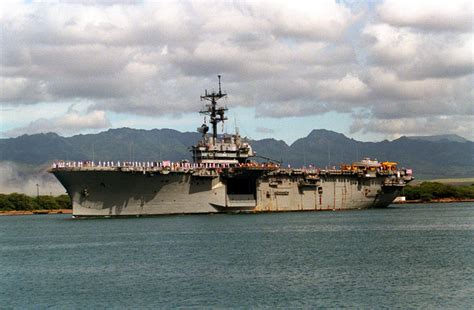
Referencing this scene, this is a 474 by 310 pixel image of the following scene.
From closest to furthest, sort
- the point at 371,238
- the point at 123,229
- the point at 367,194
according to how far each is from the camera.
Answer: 1. the point at 371,238
2. the point at 123,229
3. the point at 367,194

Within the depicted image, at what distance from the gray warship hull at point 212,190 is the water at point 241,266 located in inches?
259

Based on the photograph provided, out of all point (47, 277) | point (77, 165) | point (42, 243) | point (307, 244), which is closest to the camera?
point (47, 277)

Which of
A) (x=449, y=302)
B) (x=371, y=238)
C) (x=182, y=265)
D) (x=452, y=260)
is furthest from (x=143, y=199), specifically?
(x=449, y=302)

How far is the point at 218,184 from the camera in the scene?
6900 cm

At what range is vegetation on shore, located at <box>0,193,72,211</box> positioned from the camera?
117 meters

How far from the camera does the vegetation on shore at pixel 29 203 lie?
117000mm

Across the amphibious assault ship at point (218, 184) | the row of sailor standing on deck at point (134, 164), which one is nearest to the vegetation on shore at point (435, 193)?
the amphibious assault ship at point (218, 184)

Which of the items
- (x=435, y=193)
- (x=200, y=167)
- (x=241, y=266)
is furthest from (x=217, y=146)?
(x=435, y=193)

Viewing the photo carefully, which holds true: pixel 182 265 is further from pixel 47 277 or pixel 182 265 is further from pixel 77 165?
pixel 77 165

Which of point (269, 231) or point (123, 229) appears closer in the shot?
point (269, 231)

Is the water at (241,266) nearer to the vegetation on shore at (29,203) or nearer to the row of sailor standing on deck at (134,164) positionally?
the row of sailor standing on deck at (134,164)

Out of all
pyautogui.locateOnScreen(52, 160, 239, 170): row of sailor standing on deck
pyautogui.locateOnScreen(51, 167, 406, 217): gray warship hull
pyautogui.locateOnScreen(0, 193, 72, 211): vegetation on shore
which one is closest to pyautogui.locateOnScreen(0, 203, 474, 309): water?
pyautogui.locateOnScreen(51, 167, 406, 217): gray warship hull

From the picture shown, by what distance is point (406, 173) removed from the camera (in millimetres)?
83312

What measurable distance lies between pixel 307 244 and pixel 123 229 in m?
17.2
